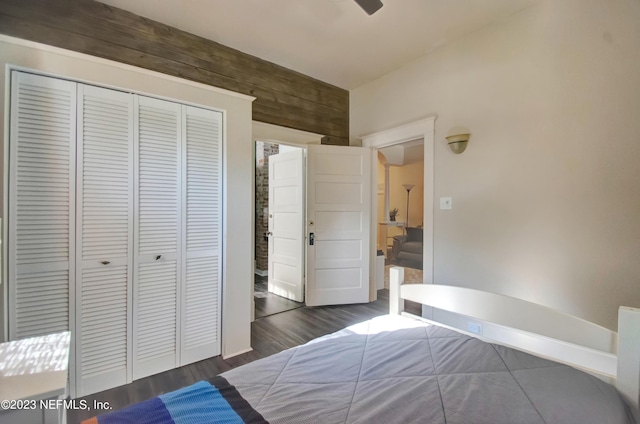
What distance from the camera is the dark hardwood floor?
75.6 inches

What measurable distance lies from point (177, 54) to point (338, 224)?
8.04 feet

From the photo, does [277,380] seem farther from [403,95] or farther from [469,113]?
[403,95]

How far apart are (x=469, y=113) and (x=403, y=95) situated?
2.79 ft

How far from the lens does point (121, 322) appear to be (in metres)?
2.02

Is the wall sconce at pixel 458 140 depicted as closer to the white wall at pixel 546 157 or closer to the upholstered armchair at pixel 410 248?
the white wall at pixel 546 157

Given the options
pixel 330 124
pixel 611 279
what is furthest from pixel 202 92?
pixel 611 279

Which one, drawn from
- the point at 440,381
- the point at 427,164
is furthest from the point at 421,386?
the point at 427,164

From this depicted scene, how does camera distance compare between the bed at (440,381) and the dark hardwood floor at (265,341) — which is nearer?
the bed at (440,381)

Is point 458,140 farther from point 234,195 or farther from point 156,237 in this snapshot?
point 156,237

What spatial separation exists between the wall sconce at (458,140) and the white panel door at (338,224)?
1.18 m

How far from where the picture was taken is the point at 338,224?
3.63 metres

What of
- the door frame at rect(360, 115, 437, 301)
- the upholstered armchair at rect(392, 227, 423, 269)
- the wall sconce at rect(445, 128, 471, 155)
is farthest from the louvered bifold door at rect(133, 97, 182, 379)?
the upholstered armchair at rect(392, 227, 423, 269)

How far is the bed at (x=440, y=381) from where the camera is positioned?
33.4 inches

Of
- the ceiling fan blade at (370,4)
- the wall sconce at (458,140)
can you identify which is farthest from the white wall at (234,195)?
the wall sconce at (458,140)
